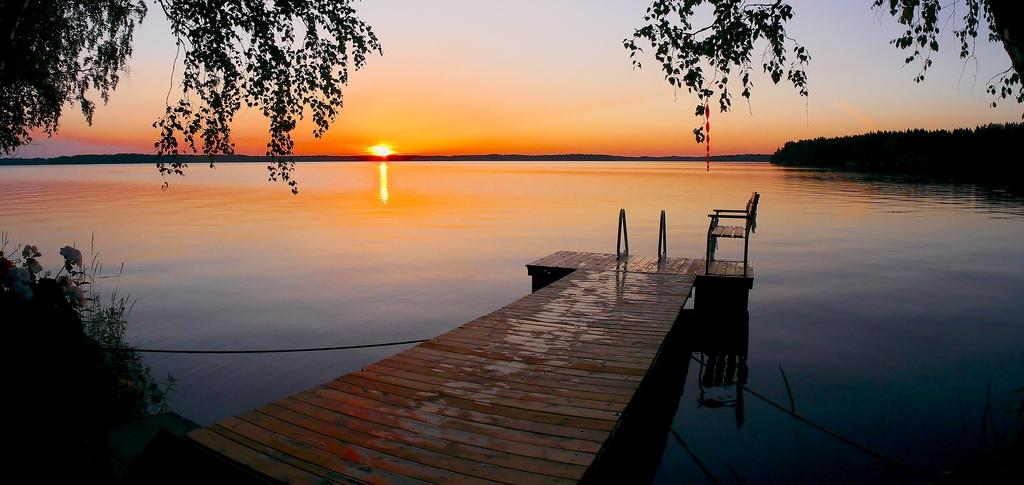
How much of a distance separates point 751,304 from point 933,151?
396 ft

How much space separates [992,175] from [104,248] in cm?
11441

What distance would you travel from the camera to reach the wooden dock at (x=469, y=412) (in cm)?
473

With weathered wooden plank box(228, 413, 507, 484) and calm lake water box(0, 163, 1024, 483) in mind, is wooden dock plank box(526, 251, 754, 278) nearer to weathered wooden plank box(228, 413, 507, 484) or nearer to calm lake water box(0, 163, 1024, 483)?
calm lake water box(0, 163, 1024, 483)

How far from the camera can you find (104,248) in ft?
95.5

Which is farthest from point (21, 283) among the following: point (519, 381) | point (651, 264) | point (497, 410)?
point (651, 264)

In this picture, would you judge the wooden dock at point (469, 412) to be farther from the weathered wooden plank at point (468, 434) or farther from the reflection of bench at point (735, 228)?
the reflection of bench at point (735, 228)

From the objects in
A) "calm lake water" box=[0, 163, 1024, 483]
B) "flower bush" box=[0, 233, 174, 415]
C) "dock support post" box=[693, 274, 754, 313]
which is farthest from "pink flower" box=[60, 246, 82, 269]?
"dock support post" box=[693, 274, 754, 313]

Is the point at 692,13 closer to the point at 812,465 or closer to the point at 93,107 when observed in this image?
the point at 812,465

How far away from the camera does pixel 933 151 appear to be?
118 meters

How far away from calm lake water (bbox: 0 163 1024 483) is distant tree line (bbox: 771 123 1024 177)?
234 ft

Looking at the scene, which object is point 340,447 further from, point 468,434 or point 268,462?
point 468,434

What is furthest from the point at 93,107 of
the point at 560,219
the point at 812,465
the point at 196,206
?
the point at 196,206

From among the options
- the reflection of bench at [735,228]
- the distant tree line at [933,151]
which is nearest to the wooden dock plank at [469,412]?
the reflection of bench at [735,228]

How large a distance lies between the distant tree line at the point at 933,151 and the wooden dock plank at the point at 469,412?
111761 mm
